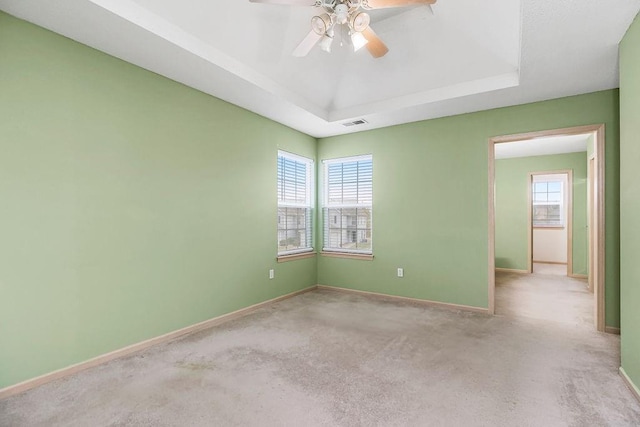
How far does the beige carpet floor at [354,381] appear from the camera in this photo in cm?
191

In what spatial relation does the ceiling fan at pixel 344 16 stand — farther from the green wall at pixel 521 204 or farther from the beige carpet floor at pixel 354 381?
the green wall at pixel 521 204

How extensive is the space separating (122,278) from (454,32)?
3820 mm

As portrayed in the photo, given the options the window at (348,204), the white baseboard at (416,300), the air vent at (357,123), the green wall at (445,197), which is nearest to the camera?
the green wall at (445,197)

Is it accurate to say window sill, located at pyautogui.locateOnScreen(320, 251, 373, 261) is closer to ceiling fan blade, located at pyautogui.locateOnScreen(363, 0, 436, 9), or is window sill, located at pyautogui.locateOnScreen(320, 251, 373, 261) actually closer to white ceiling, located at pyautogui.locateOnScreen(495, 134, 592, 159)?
white ceiling, located at pyautogui.locateOnScreen(495, 134, 592, 159)

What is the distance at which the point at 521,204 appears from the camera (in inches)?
273

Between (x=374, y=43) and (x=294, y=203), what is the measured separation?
2754 mm

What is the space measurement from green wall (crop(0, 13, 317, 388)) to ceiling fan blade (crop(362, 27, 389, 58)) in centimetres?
187

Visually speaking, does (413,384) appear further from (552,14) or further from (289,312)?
(552,14)

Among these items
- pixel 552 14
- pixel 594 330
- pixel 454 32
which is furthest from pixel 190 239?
pixel 594 330

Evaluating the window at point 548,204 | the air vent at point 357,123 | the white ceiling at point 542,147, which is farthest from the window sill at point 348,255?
the window at point 548,204

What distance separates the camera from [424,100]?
12.1 ft

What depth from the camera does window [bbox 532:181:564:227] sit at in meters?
8.09

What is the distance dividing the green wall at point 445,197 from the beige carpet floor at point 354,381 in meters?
0.82

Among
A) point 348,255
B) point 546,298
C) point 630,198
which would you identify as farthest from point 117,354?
point 546,298
